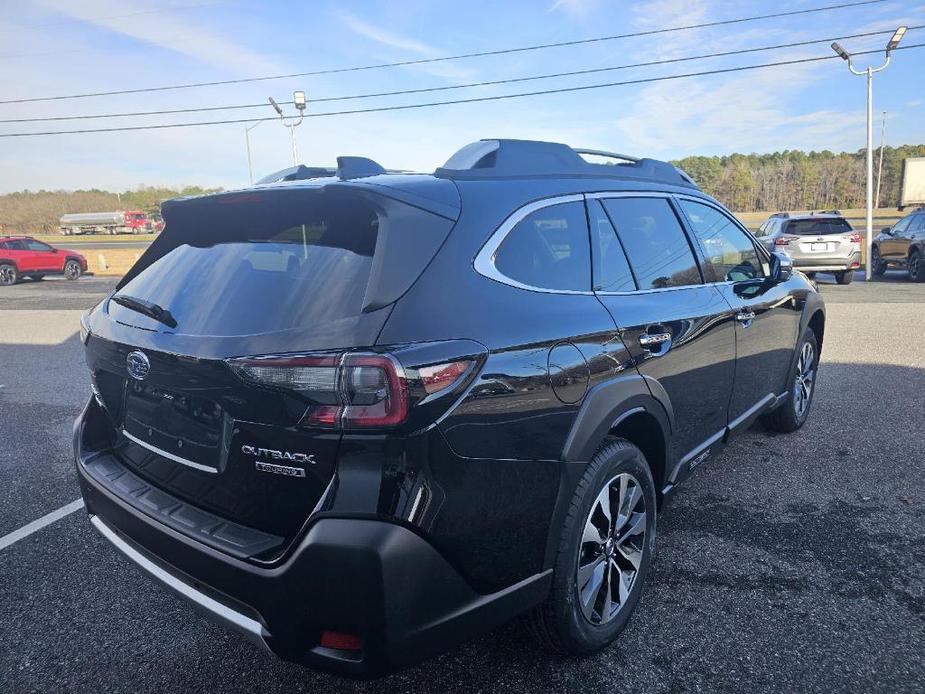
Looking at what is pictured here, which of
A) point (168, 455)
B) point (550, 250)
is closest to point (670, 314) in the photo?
point (550, 250)

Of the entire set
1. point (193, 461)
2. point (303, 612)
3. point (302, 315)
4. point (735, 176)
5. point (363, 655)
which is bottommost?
point (363, 655)

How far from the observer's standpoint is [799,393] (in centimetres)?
481

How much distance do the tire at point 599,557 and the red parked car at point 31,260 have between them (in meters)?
25.0

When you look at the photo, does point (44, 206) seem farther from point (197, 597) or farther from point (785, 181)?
point (785, 181)

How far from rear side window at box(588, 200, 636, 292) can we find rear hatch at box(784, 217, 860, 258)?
1430cm

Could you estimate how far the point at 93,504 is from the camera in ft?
8.16

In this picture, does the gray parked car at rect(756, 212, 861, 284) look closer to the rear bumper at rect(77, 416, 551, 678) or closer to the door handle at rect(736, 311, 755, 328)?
the door handle at rect(736, 311, 755, 328)

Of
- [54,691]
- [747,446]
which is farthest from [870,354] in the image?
[54,691]

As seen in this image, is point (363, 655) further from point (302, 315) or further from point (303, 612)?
point (302, 315)

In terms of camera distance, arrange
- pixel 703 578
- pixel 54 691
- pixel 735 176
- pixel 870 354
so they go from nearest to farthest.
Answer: pixel 54 691 < pixel 703 578 < pixel 870 354 < pixel 735 176

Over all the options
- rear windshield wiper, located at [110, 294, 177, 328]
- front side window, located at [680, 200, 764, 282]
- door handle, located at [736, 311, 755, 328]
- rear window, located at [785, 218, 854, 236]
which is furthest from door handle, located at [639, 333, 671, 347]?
rear window, located at [785, 218, 854, 236]

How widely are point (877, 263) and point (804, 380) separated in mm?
15997

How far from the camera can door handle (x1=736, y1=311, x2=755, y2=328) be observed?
3.45 metres

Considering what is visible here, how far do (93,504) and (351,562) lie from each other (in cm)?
142
